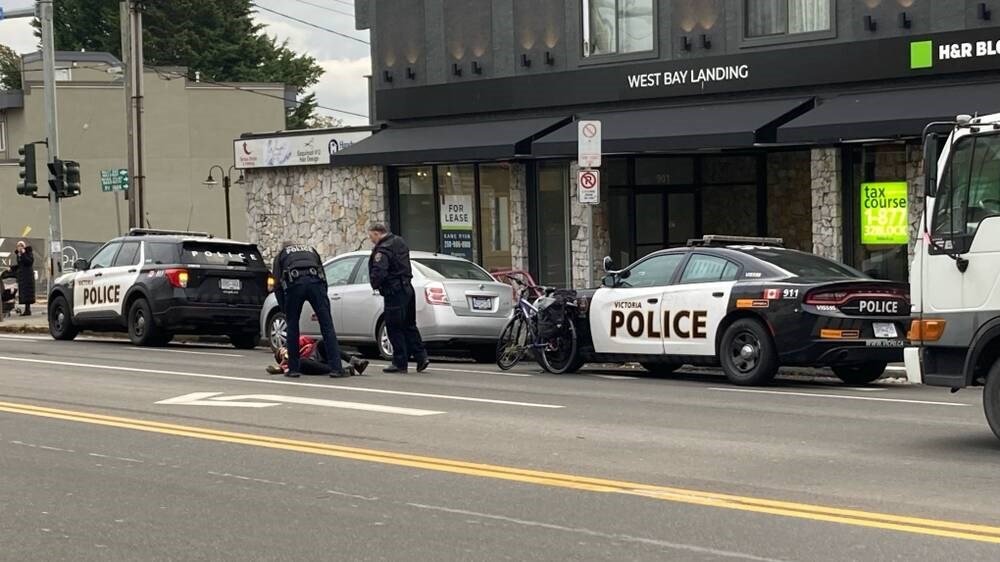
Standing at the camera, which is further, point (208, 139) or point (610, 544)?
point (208, 139)

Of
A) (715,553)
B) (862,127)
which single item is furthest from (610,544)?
(862,127)

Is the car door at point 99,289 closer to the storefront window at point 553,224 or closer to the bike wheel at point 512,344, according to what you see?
the storefront window at point 553,224

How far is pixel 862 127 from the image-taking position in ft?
67.7

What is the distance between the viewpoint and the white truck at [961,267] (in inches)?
408

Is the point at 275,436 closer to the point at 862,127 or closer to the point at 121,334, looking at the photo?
the point at 862,127

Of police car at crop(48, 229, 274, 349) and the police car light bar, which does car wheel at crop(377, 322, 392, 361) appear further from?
the police car light bar

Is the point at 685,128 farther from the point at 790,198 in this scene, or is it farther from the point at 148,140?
the point at 148,140

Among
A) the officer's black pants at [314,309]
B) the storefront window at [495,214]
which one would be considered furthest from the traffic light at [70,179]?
the officer's black pants at [314,309]

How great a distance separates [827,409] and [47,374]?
866 cm

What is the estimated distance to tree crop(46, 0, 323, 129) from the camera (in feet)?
234

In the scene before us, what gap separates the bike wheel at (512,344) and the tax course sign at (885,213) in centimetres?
674

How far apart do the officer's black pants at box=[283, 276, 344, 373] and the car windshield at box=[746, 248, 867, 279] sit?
4551 millimetres

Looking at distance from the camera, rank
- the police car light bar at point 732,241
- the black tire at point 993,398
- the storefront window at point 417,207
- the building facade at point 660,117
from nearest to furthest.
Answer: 1. the black tire at point 993,398
2. the police car light bar at point 732,241
3. the building facade at point 660,117
4. the storefront window at point 417,207

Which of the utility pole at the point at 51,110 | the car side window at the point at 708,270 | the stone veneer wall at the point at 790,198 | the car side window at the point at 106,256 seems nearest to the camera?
the car side window at the point at 708,270
